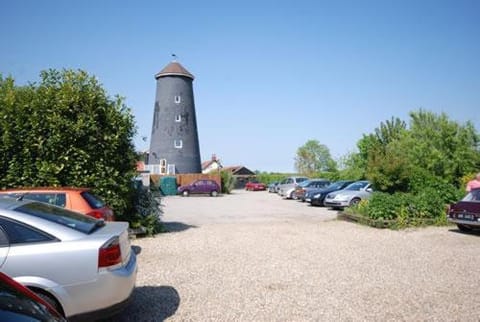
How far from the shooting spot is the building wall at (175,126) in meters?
42.7

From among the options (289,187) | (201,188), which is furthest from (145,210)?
(201,188)

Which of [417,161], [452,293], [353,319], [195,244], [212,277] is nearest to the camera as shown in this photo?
[353,319]

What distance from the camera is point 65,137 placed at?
32.6 ft

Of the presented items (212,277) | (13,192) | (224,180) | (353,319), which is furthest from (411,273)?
(224,180)

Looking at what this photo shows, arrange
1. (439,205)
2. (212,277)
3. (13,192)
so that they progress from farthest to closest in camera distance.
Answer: (439,205) → (13,192) → (212,277)

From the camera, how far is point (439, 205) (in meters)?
13.7

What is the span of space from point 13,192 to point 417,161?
2215 centimetres

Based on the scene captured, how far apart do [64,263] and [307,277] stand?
166 inches

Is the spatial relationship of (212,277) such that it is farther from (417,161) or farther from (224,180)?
(224,180)

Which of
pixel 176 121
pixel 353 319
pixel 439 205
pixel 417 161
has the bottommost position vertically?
pixel 353 319

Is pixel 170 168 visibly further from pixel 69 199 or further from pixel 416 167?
pixel 69 199

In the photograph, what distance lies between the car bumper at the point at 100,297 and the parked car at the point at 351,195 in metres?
15.6

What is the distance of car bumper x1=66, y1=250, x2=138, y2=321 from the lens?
3.91 m

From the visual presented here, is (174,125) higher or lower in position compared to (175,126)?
higher
